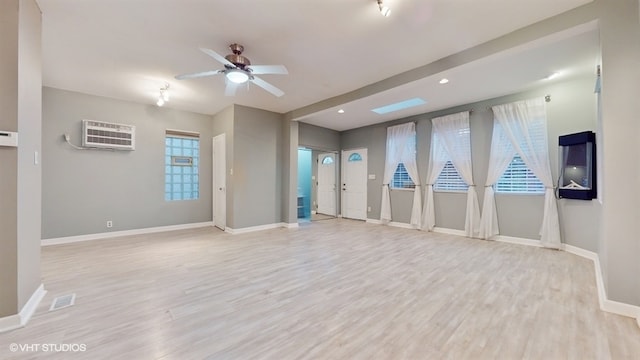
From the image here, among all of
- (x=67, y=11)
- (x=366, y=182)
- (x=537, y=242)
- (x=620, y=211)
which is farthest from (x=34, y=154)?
(x=537, y=242)

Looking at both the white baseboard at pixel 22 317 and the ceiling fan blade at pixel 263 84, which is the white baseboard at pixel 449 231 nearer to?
the ceiling fan blade at pixel 263 84

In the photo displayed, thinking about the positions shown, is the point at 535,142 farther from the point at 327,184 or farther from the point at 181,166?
the point at 181,166

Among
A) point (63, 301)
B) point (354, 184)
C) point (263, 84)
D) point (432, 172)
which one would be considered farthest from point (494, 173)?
point (63, 301)

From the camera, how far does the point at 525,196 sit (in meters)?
4.55

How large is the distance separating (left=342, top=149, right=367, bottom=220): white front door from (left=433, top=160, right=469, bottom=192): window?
216 cm

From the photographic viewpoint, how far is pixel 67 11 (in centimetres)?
246

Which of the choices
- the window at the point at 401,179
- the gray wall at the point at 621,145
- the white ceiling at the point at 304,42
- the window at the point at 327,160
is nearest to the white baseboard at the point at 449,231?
the window at the point at 401,179

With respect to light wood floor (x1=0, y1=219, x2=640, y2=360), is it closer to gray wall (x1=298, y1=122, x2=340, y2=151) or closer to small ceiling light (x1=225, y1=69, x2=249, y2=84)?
small ceiling light (x1=225, y1=69, x2=249, y2=84)

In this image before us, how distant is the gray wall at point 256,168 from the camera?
5500 mm

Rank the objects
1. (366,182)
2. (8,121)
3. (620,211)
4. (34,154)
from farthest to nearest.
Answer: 1. (366,182)
2. (34,154)
3. (620,211)
4. (8,121)

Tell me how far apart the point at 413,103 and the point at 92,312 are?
18.9 ft

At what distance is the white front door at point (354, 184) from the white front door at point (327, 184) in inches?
14.9

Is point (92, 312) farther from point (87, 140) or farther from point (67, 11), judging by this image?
point (87, 140)

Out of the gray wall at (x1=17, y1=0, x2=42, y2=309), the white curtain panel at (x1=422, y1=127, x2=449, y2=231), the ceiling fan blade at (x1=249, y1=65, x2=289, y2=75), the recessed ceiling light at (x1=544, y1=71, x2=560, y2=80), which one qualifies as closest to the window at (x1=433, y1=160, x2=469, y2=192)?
the white curtain panel at (x1=422, y1=127, x2=449, y2=231)
